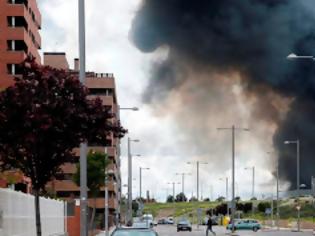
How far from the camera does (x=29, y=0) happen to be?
105m

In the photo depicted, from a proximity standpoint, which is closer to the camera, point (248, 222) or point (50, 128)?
point (50, 128)

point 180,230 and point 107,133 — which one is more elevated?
point 107,133

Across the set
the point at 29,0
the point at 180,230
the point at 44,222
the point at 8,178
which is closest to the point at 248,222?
the point at 180,230

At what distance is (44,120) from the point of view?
23.0 m

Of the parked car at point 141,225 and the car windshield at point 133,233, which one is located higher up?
the car windshield at point 133,233

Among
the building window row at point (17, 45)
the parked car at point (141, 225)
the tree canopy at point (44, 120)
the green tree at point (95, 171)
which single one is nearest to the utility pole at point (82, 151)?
Result: the parked car at point (141, 225)

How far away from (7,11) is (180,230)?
31.8m

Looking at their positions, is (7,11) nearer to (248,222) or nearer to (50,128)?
(248,222)

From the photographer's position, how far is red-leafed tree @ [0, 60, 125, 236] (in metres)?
23.4

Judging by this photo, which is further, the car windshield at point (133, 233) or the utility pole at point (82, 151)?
the utility pole at point (82, 151)

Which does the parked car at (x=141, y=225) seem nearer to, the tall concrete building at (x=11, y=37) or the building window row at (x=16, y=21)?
the tall concrete building at (x=11, y=37)

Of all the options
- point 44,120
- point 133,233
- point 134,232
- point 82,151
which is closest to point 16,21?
point 82,151

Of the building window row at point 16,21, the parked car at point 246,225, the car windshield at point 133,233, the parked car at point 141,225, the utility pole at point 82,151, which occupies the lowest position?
the parked car at point 246,225

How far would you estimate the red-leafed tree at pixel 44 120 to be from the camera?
2336 centimetres
